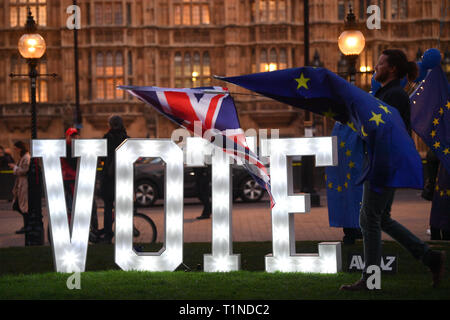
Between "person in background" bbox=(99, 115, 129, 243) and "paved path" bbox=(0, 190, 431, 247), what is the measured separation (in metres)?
0.98

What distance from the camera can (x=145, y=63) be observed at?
113ft

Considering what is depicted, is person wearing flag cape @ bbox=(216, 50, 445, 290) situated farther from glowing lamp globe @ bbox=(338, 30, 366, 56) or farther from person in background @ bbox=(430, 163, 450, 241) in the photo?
glowing lamp globe @ bbox=(338, 30, 366, 56)

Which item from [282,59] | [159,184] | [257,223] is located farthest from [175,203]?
[282,59]

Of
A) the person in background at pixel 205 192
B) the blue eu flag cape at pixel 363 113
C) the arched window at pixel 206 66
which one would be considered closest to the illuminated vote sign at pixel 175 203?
the blue eu flag cape at pixel 363 113

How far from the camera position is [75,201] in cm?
739

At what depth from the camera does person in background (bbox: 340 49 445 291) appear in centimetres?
612

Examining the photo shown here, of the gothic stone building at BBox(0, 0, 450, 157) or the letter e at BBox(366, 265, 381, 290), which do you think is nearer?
the letter e at BBox(366, 265, 381, 290)

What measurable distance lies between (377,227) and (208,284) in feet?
4.89

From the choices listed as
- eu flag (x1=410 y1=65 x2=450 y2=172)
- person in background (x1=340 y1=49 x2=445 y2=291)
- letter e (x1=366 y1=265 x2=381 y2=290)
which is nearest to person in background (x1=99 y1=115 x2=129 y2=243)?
eu flag (x1=410 y1=65 x2=450 y2=172)

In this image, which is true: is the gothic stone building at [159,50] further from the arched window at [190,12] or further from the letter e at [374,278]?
the letter e at [374,278]

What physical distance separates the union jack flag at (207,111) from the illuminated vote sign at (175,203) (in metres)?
0.17
